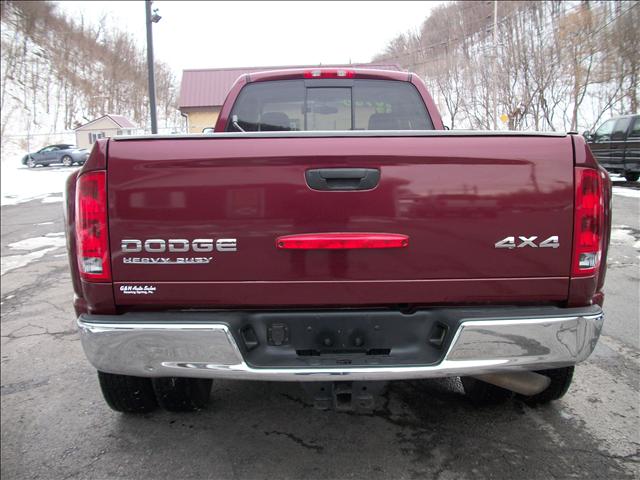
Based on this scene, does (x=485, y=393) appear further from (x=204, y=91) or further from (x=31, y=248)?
(x=204, y=91)

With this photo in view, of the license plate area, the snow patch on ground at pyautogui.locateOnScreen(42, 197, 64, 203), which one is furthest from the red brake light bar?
the snow patch on ground at pyautogui.locateOnScreen(42, 197, 64, 203)

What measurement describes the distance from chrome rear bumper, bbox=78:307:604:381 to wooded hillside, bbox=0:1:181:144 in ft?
40.9

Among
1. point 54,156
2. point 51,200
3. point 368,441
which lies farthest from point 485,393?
point 54,156

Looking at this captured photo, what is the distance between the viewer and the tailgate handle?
1961 millimetres

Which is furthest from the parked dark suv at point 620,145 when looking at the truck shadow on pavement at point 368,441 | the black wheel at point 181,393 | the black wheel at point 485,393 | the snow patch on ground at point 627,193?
the black wheel at point 181,393

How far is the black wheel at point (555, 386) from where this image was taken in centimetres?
264

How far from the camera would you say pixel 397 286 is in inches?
79.1

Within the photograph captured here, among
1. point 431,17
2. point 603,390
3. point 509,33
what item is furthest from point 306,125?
point 431,17

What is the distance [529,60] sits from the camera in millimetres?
19812

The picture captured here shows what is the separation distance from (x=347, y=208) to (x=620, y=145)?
8073 millimetres

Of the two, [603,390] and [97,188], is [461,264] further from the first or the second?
[603,390]

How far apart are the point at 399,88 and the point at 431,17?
29.6 metres

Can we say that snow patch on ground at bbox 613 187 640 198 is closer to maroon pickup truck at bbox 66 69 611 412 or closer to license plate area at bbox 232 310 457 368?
maroon pickup truck at bbox 66 69 611 412

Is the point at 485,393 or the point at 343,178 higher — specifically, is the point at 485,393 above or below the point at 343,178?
below
